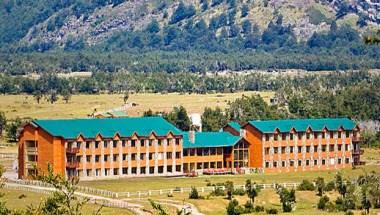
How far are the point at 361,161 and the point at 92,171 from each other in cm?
3103

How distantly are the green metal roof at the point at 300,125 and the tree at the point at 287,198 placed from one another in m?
24.1

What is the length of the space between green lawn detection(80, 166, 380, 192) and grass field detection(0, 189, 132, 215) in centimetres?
804

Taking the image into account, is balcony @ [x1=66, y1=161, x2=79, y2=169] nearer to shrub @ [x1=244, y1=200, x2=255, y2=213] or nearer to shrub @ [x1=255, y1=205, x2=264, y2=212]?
shrub @ [x1=244, y1=200, x2=255, y2=213]

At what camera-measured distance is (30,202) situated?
85.1 metres

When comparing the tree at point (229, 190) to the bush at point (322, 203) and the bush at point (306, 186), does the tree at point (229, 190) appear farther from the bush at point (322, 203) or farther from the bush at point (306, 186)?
the bush at point (306, 186)

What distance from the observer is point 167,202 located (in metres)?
87.8

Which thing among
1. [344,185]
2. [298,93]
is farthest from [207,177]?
[298,93]

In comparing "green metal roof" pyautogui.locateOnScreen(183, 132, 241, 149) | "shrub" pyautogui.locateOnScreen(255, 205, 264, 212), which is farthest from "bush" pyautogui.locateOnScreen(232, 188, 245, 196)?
"green metal roof" pyautogui.locateOnScreen(183, 132, 241, 149)

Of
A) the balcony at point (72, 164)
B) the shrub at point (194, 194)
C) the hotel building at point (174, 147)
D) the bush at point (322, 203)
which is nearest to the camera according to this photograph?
the bush at point (322, 203)

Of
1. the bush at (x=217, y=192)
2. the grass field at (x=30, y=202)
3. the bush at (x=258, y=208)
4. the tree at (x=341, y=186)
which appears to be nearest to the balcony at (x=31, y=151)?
the grass field at (x=30, y=202)

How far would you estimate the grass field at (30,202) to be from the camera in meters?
81.2

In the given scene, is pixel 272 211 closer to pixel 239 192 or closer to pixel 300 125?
pixel 239 192

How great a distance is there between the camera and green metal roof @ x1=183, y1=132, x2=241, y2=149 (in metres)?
114

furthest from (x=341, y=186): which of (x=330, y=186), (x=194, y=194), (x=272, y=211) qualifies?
(x=194, y=194)
